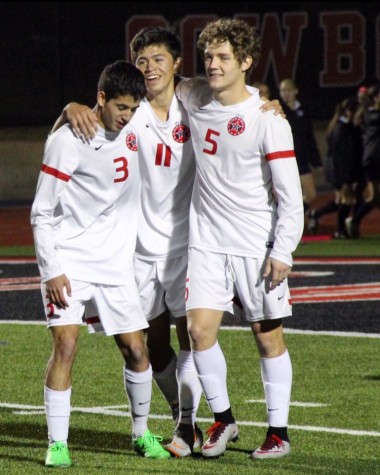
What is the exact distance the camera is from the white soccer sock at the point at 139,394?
7.69 metres

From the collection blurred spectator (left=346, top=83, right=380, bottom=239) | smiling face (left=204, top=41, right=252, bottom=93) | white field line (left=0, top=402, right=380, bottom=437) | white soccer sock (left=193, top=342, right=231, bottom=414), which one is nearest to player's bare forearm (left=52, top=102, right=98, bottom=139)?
smiling face (left=204, top=41, right=252, bottom=93)

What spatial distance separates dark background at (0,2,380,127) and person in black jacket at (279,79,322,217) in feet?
36.1

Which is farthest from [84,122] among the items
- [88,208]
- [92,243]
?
[92,243]

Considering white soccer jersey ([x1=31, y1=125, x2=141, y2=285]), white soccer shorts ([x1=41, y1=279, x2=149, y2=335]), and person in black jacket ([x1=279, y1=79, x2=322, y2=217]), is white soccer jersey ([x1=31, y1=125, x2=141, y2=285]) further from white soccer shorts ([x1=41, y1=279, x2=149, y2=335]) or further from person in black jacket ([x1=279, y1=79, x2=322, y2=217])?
person in black jacket ([x1=279, y1=79, x2=322, y2=217])

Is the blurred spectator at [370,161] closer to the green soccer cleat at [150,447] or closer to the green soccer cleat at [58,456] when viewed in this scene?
the green soccer cleat at [150,447]

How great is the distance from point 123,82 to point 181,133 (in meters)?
0.60

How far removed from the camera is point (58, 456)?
736cm

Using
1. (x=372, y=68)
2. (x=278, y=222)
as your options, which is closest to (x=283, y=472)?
(x=278, y=222)

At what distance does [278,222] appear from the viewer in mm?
7512

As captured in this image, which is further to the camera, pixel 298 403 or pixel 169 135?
pixel 298 403

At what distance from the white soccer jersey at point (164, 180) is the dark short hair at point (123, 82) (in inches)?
15.4

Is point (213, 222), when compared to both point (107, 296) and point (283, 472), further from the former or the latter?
point (283, 472)

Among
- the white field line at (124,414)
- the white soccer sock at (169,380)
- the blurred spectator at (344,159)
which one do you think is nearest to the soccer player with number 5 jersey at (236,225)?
Result: the white soccer sock at (169,380)

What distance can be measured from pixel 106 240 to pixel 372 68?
26321 millimetres
